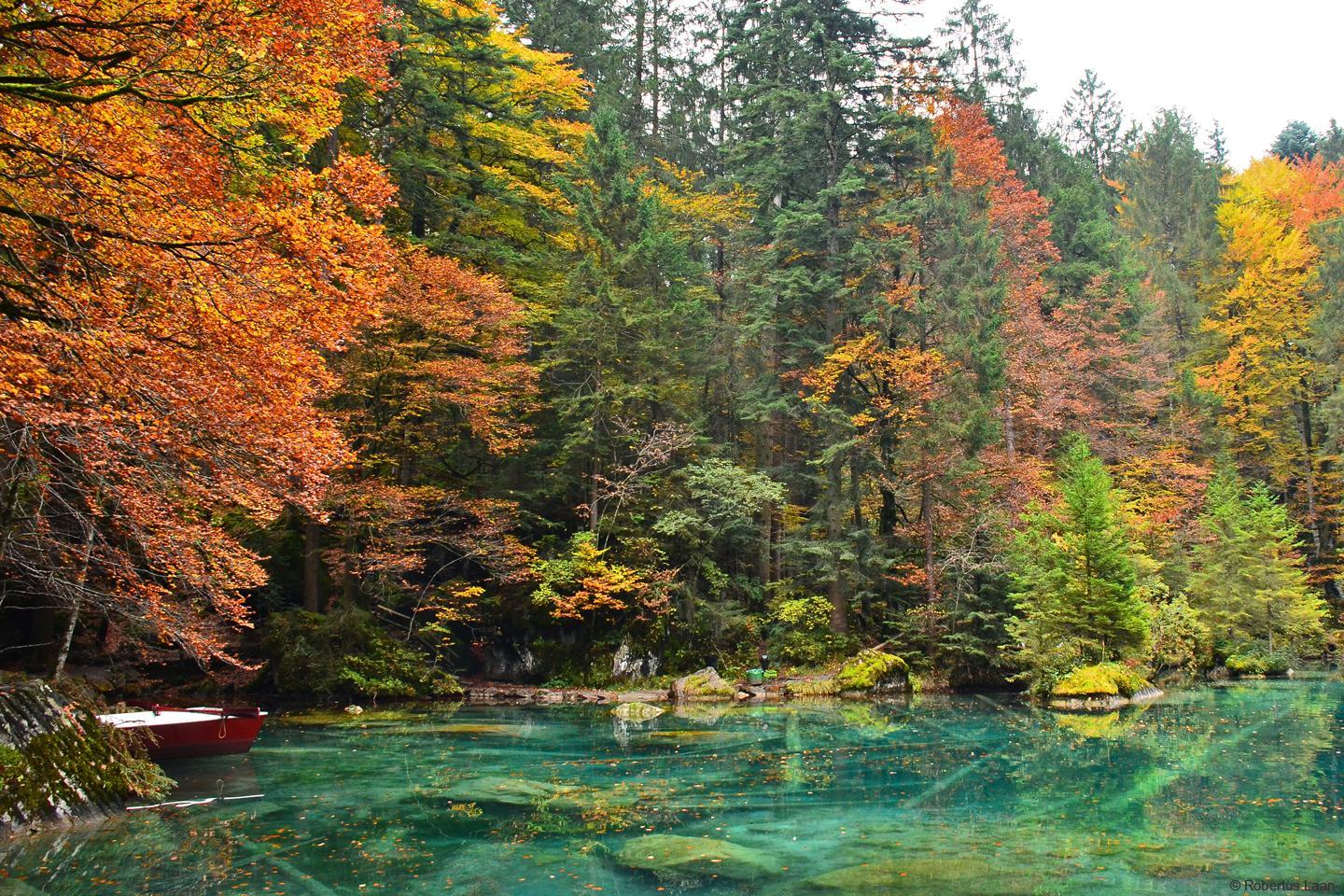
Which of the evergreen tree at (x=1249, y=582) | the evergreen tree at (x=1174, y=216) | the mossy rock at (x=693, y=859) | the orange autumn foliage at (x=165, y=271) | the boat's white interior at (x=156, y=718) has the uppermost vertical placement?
the evergreen tree at (x=1174, y=216)

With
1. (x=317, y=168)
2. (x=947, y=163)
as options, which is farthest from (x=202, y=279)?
(x=947, y=163)

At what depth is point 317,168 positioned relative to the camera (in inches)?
821

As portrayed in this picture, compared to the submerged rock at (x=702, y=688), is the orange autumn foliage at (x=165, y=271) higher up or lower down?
higher up

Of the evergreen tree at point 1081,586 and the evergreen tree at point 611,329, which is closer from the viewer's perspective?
the evergreen tree at point 1081,586

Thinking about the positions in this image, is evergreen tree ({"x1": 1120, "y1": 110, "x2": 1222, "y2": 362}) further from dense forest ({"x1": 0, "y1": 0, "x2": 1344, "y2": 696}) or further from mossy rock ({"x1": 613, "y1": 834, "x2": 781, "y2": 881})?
mossy rock ({"x1": 613, "y1": 834, "x2": 781, "y2": 881})

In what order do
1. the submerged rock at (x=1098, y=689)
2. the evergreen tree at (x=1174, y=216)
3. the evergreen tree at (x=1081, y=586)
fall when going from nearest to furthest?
the submerged rock at (x=1098, y=689)
the evergreen tree at (x=1081, y=586)
the evergreen tree at (x=1174, y=216)

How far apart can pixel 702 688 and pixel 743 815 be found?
1172cm

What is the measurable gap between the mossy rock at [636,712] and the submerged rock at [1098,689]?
8747mm

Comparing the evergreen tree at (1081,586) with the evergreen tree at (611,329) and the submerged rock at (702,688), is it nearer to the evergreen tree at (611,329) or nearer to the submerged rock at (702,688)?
the submerged rock at (702,688)

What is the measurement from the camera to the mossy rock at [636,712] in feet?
57.5

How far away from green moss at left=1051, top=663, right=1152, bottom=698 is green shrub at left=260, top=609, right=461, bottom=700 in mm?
14048

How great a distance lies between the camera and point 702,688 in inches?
806

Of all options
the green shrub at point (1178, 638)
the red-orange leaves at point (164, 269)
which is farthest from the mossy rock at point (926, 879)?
the green shrub at point (1178, 638)

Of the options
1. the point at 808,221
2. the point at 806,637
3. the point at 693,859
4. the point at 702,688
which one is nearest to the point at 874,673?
the point at 806,637
